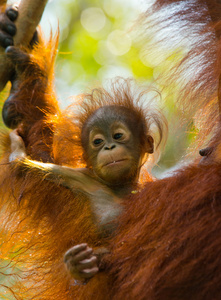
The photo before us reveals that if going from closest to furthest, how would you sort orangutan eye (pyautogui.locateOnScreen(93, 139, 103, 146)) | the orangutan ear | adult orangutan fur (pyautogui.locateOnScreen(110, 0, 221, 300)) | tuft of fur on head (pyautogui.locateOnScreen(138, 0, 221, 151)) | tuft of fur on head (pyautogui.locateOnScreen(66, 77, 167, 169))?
adult orangutan fur (pyautogui.locateOnScreen(110, 0, 221, 300)) < tuft of fur on head (pyautogui.locateOnScreen(138, 0, 221, 151)) < orangutan eye (pyautogui.locateOnScreen(93, 139, 103, 146)) < the orangutan ear < tuft of fur on head (pyautogui.locateOnScreen(66, 77, 167, 169))

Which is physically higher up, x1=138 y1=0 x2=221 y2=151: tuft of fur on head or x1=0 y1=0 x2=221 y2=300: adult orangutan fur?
x1=138 y1=0 x2=221 y2=151: tuft of fur on head

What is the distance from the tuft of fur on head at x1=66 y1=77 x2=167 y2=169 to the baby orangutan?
7 cm

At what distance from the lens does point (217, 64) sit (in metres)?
2.56

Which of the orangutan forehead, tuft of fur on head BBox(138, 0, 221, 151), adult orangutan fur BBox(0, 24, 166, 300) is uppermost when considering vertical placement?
tuft of fur on head BBox(138, 0, 221, 151)

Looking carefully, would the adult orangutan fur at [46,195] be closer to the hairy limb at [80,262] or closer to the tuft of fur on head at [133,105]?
the tuft of fur on head at [133,105]

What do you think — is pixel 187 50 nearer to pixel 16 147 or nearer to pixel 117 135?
pixel 117 135

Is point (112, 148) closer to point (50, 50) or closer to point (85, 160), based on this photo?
point (85, 160)

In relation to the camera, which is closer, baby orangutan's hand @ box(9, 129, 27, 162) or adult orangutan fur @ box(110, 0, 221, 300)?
adult orangutan fur @ box(110, 0, 221, 300)

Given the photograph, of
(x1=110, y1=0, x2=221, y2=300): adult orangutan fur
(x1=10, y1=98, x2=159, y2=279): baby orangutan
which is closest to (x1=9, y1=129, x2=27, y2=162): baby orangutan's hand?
(x1=10, y1=98, x2=159, y2=279): baby orangutan

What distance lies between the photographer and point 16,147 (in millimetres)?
2984

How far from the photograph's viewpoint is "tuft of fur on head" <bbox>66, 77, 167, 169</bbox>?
3.24 meters

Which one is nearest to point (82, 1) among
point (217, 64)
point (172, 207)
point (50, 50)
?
point (50, 50)

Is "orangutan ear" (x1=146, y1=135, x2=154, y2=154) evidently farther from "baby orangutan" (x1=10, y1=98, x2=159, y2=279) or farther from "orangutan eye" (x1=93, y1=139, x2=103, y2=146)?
"orangutan eye" (x1=93, y1=139, x2=103, y2=146)

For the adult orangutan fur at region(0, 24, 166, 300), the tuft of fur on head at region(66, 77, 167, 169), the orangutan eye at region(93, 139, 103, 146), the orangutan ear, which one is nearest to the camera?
the adult orangutan fur at region(0, 24, 166, 300)
